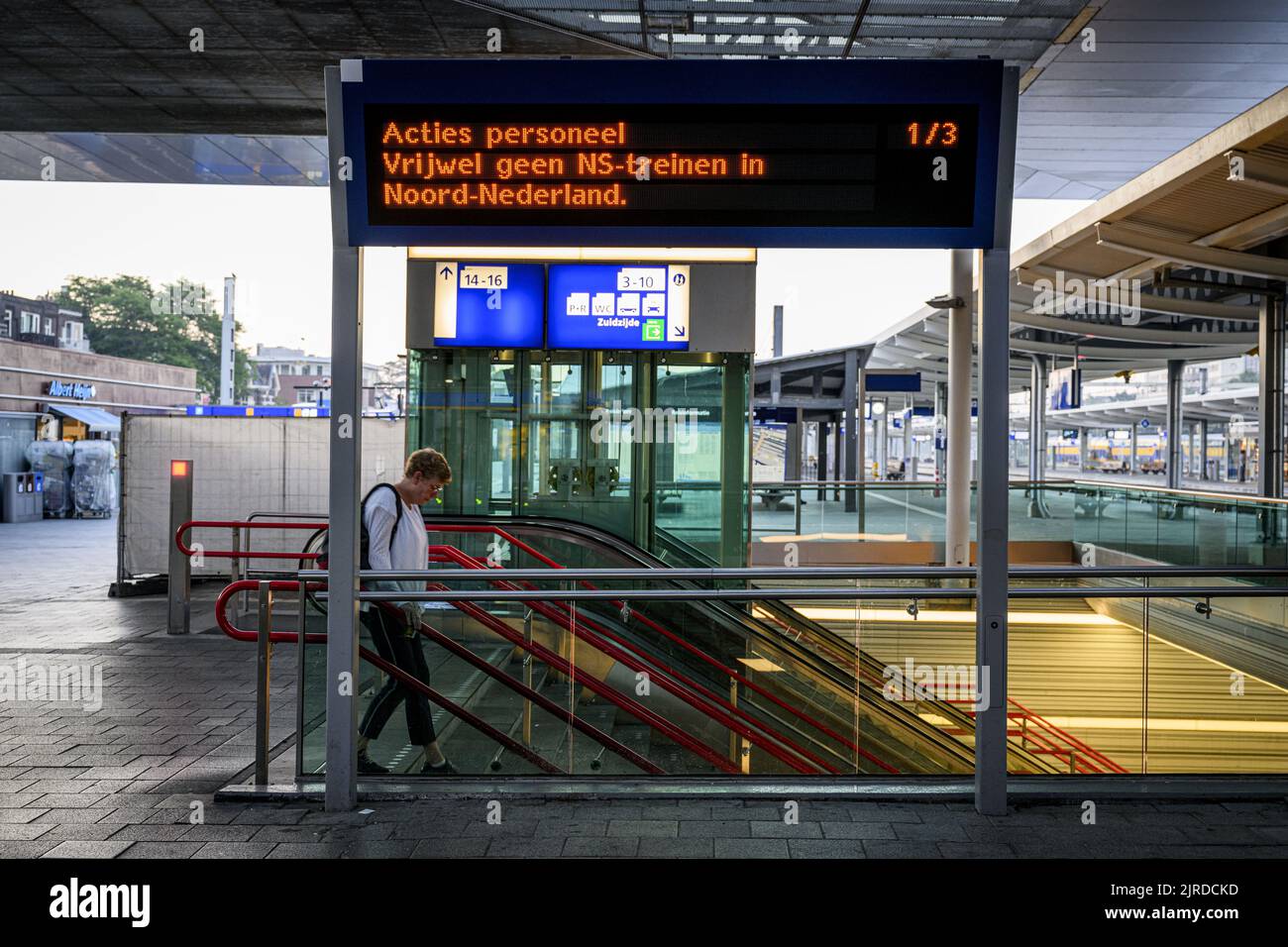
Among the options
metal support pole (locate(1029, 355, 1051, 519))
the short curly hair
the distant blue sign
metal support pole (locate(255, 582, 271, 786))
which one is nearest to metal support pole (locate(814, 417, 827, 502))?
the distant blue sign

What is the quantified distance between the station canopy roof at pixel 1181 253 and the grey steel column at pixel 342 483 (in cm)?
1069

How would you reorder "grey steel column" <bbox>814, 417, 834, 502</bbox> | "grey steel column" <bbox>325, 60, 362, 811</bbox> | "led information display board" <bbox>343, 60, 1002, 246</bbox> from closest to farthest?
1. "led information display board" <bbox>343, 60, 1002, 246</bbox>
2. "grey steel column" <bbox>325, 60, 362, 811</bbox>
3. "grey steel column" <bbox>814, 417, 834, 502</bbox>

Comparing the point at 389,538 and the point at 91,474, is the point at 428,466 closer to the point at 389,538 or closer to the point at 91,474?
the point at 389,538

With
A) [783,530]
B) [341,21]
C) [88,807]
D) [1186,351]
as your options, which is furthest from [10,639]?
[1186,351]

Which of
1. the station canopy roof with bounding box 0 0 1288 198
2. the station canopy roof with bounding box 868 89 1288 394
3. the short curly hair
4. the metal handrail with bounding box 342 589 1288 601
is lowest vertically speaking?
the metal handrail with bounding box 342 589 1288 601

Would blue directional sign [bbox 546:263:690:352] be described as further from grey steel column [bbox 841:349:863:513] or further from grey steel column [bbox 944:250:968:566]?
grey steel column [bbox 841:349:863:513]

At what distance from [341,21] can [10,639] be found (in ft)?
22.3

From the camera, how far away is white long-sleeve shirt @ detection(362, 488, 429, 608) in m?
5.95

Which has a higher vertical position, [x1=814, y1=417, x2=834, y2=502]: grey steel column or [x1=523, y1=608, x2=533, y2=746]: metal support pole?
[x1=814, y1=417, x2=834, y2=502]: grey steel column

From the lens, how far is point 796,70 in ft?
16.8

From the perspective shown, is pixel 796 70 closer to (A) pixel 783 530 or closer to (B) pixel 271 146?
(B) pixel 271 146

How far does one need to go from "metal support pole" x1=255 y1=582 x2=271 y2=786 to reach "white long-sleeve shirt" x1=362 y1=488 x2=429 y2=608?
1.90ft

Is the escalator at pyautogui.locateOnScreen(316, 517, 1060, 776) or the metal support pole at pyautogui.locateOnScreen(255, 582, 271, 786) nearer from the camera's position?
the metal support pole at pyautogui.locateOnScreen(255, 582, 271, 786)
